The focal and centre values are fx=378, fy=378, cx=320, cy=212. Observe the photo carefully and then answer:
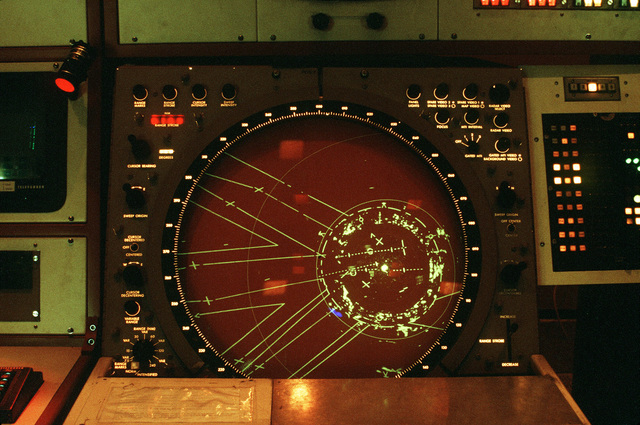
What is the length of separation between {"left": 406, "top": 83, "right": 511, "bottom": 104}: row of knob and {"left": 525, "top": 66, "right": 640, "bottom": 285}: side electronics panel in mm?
148

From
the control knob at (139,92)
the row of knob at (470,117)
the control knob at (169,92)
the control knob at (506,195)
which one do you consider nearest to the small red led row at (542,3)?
the row of knob at (470,117)

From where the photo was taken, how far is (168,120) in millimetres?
1359

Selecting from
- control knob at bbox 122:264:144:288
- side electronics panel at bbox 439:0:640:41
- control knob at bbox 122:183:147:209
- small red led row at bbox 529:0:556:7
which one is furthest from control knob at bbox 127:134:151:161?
small red led row at bbox 529:0:556:7

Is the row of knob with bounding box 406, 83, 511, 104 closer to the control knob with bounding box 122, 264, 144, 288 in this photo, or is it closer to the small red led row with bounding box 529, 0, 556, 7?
the small red led row with bounding box 529, 0, 556, 7

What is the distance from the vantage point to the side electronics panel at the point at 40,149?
1420 millimetres

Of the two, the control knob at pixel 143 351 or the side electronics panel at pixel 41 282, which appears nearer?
the control knob at pixel 143 351

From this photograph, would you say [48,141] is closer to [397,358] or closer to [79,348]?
[79,348]

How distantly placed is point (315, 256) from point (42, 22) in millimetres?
1347

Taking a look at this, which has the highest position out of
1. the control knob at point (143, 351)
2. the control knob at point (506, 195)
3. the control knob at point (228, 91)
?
the control knob at point (228, 91)

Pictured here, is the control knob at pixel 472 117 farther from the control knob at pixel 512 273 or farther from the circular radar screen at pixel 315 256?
the control knob at pixel 512 273

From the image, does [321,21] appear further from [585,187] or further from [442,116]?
[585,187]

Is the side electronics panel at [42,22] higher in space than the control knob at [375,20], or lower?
higher

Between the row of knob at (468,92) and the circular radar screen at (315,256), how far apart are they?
0.16m

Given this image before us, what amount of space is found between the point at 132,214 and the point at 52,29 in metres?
0.78
